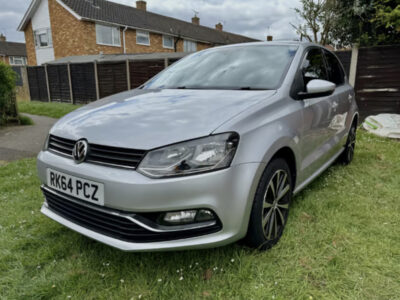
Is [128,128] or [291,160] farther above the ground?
[128,128]

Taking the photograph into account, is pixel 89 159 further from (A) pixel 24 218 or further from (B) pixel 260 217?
(A) pixel 24 218

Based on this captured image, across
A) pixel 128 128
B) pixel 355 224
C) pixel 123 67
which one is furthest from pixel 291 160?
pixel 123 67

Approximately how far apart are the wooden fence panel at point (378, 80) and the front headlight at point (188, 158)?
6.71 m

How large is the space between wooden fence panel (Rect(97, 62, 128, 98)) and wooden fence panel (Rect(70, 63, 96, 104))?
565mm

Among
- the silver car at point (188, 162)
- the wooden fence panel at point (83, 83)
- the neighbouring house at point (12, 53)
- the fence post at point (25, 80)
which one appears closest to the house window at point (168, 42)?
→ the fence post at point (25, 80)

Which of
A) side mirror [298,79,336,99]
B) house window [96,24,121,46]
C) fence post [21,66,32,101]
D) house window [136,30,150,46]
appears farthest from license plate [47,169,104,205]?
house window [136,30,150,46]

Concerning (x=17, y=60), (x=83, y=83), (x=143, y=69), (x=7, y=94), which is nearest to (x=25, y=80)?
(x=83, y=83)

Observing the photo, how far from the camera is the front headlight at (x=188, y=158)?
162cm

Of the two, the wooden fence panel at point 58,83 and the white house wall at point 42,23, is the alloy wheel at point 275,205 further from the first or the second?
the white house wall at point 42,23

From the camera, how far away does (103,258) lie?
2.14m

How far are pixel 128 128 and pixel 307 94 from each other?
1.45m

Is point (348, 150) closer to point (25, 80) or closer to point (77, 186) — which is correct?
point (77, 186)

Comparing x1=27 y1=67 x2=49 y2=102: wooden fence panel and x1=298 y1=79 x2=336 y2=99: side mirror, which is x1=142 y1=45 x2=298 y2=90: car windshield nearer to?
x1=298 y1=79 x2=336 y2=99: side mirror

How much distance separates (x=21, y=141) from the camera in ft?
19.7
